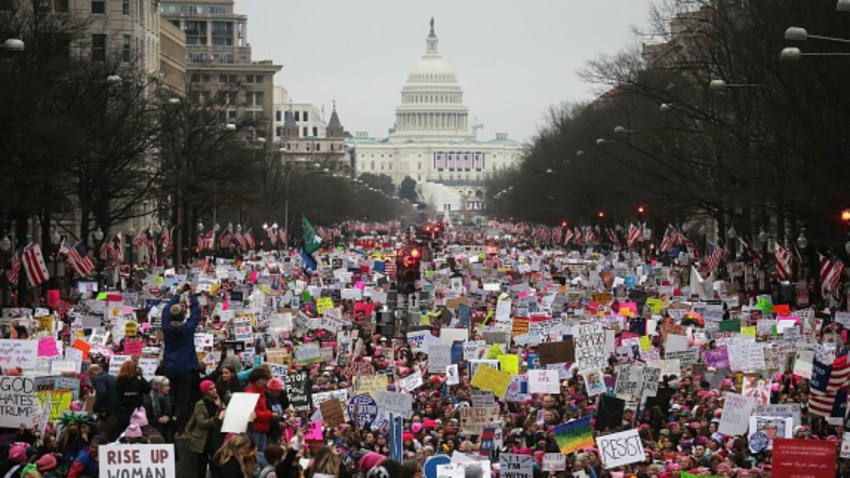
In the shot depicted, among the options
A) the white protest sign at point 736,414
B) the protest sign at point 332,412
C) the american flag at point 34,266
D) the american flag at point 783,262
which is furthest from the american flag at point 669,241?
the protest sign at point 332,412

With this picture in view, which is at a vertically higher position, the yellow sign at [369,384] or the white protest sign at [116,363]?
the white protest sign at [116,363]

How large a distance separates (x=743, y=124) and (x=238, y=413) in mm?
37498

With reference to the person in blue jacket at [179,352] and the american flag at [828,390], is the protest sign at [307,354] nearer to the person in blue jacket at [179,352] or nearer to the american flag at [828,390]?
the person in blue jacket at [179,352]

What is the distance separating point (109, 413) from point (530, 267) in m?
53.5

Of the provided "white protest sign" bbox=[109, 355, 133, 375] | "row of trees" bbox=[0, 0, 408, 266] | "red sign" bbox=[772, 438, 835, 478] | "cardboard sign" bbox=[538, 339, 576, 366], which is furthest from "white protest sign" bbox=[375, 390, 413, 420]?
"row of trees" bbox=[0, 0, 408, 266]

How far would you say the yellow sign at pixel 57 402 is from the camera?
74.3ft

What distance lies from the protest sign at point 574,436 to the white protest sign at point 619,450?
51.7 inches

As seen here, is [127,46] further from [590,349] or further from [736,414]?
[736,414]

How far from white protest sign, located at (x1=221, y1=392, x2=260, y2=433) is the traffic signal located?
3155cm

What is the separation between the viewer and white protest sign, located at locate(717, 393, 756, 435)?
2283 cm

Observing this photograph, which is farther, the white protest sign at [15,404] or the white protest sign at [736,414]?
the white protest sign at [736,414]

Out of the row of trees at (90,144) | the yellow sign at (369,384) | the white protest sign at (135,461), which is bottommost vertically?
the yellow sign at (369,384)

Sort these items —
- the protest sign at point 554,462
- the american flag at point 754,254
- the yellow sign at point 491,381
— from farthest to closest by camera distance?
the american flag at point 754,254 → the yellow sign at point 491,381 → the protest sign at point 554,462

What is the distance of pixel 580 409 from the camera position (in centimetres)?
2503
